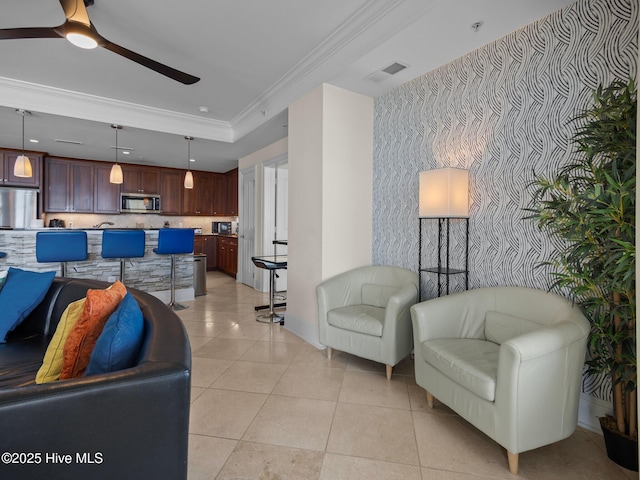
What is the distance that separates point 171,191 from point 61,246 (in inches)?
170

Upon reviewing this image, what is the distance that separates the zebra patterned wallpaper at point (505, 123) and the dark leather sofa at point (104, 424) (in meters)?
2.33

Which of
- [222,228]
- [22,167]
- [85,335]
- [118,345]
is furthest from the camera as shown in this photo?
[222,228]

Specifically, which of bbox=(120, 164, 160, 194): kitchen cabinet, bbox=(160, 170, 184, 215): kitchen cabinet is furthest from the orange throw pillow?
bbox=(160, 170, 184, 215): kitchen cabinet

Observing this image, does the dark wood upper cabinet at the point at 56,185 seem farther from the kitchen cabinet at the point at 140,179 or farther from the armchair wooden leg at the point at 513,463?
the armchair wooden leg at the point at 513,463

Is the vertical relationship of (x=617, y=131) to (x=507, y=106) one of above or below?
below

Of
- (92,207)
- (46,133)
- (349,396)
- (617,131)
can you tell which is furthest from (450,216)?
(92,207)

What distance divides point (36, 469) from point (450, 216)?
8.33 feet

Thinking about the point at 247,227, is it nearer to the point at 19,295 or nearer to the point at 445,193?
the point at 19,295

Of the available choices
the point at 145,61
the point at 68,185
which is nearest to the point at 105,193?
the point at 68,185

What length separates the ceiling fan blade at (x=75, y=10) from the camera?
6.44 feet

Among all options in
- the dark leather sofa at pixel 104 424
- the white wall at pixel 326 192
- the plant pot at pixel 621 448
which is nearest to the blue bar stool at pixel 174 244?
the white wall at pixel 326 192

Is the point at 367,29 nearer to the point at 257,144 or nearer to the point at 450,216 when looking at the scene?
the point at 450,216

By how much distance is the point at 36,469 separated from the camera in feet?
2.50

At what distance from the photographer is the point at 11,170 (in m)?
6.18
